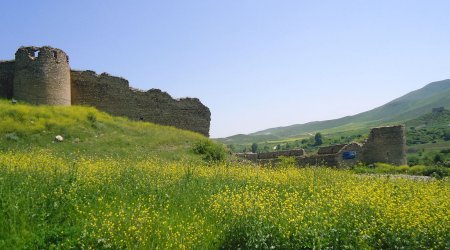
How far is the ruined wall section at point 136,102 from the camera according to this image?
87.5 feet

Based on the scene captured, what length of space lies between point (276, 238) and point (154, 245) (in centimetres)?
212

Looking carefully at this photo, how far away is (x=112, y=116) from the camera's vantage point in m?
26.2

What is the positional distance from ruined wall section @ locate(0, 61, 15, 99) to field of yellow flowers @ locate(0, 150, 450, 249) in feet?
47.8

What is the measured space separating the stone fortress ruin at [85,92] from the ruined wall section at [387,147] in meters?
11.7

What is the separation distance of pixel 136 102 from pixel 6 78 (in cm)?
744

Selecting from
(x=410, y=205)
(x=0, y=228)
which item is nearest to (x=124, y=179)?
(x=0, y=228)

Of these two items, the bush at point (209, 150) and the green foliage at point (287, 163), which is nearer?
the green foliage at point (287, 163)

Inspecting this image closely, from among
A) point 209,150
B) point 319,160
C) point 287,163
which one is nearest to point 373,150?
point 319,160

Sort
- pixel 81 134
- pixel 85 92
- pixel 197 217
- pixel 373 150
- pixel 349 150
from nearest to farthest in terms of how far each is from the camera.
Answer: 1. pixel 197 217
2. pixel 81 134
3. pixel 85 92
4. pixel 349 150
5. pixel 373 150

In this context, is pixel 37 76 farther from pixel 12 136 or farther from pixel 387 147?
pixel 387 147

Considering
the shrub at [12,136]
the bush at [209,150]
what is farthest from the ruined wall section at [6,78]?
the bush at [209,150]

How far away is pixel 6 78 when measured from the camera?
78.8ft

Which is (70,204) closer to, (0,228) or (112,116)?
(0,228)

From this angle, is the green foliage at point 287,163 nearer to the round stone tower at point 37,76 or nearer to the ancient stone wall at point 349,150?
the ancient stone wall at point 349,150
